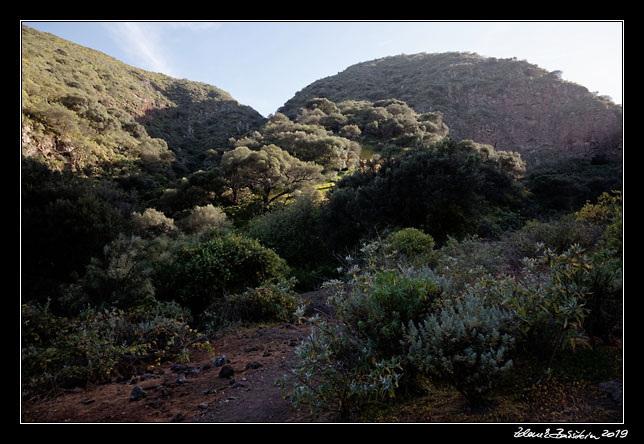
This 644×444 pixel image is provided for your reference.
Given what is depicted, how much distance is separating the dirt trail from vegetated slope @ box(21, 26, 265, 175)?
72.0 ft

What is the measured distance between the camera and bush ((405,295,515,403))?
205 cm

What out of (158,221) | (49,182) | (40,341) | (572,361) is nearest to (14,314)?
(40,341)

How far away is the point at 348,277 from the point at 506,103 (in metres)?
52.2

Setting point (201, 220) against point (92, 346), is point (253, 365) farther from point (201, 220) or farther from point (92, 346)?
point (201, 220)

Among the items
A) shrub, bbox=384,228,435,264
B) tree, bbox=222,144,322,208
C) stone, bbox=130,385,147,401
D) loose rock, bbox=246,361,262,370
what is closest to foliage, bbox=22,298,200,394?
stone, bbox=130,385,147,401

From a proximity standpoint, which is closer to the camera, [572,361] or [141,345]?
[572,361]

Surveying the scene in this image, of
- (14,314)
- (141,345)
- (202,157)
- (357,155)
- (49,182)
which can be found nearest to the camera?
(14,314)

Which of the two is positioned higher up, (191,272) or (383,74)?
(383,74)

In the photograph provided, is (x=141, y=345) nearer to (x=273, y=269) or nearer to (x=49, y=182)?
(x=273, y=269)

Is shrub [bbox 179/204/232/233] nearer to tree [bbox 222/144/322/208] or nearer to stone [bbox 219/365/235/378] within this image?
tree [bbox 222/144/322/208]

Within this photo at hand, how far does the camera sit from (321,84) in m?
65.1

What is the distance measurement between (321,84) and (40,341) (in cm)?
6795

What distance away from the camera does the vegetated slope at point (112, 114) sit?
22328 mm

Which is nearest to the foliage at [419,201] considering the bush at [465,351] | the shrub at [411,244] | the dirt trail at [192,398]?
the shrub at [411,244]
